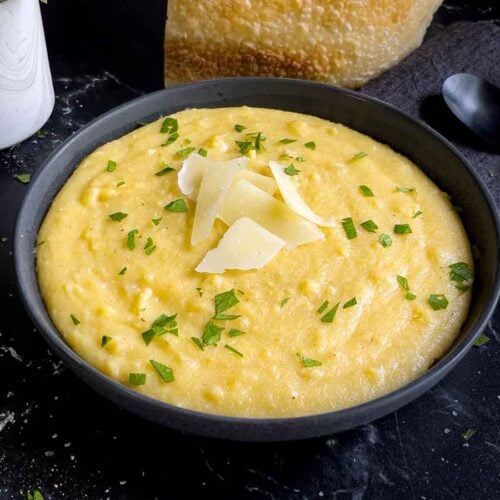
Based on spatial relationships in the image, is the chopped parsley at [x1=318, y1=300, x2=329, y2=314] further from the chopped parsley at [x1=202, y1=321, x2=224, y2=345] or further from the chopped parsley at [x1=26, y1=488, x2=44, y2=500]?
the chopped parsley at [x1=26, y1=488, x2=44, y2=500]

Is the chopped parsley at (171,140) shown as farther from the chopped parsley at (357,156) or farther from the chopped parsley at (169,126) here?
the chopped parsley at (357,156)

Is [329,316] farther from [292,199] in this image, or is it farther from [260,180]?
[260,180]

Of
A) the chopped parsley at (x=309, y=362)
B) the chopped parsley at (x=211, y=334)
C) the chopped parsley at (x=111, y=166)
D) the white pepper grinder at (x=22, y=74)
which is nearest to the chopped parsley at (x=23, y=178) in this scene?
the white pepper grinder at (x=22, y=74)

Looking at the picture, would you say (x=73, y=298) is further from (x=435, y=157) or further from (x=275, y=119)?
(x=435, y=157)

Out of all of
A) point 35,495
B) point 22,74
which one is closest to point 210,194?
point 35,495

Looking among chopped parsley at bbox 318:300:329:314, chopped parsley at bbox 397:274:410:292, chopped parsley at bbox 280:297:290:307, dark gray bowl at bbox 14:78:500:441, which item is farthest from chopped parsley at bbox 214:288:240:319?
chopped parsley at bbox 397:274:410:292

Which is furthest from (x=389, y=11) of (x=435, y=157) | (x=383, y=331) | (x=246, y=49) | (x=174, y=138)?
(x=383, y=331)
